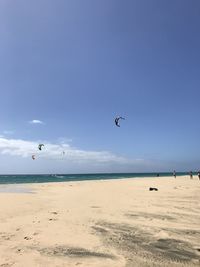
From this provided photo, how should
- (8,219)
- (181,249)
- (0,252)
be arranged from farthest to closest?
(8,219)
(181,249)
(0,252)

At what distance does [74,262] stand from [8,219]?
23.3ft

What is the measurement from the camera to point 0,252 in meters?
9.22

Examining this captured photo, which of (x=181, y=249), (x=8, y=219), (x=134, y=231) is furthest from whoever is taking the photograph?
(x=8, y=219)

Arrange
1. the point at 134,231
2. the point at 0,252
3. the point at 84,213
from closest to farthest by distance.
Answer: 1. the point at 0,252
2. the point at 134,231
3. the point at 84,213

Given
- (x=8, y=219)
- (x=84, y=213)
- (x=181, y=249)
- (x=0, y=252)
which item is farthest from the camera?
(x=84, y=213)

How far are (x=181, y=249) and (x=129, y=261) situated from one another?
2107mm

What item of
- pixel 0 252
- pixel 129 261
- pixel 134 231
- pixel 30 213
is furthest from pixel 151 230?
pixel 30 213

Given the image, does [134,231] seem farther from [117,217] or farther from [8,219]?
[8,219]

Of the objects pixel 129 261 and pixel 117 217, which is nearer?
pixel 129 261

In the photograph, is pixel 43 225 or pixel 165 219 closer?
pixel 43 225

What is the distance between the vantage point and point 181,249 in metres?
9.85

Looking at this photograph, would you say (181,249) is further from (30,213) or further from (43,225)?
(30,213)

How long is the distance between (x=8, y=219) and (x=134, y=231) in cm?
616

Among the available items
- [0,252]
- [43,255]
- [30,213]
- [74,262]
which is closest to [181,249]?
[74,262]
